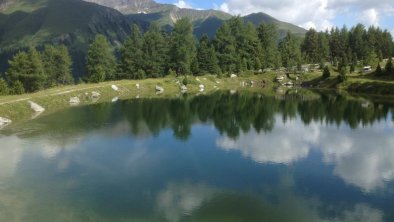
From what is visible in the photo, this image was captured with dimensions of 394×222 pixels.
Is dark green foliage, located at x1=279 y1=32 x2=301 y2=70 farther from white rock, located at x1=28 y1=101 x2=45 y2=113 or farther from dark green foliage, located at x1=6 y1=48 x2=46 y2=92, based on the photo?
white rock, located at x1=28 y1=101 x2=45 y2=113

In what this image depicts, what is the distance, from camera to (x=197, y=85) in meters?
131

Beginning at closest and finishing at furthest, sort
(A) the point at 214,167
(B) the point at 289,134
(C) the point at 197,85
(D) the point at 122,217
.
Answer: (D) the point at 122,217 < (A) the point at 214,167 < (B) the point at 289,134 < (C) the point at 197,85

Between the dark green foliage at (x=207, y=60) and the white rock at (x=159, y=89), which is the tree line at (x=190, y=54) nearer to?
the dark green foliage at (x=207, y=60)

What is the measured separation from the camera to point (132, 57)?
132625mm

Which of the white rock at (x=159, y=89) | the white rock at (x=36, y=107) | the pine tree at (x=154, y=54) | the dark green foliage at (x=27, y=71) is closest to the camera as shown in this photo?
the white rock at (x=36, y=107)

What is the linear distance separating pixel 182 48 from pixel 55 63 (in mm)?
47572

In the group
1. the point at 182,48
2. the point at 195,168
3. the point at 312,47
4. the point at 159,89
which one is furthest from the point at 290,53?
the point at 195,168

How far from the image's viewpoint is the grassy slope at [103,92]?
66125mm

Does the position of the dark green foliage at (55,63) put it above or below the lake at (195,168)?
above

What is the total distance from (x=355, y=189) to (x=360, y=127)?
3397 cm

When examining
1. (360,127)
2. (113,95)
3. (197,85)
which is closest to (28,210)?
(360,127)

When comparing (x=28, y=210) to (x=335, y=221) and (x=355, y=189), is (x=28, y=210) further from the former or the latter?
(x=355, y=189)

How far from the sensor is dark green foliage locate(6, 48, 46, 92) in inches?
4323

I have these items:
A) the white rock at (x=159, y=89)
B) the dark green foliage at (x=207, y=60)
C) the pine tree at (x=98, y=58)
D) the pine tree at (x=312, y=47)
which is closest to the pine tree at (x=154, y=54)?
the pine tree at (x=98, y=58)
